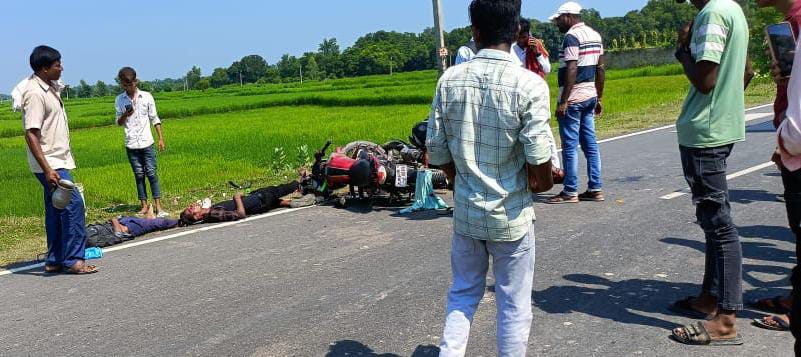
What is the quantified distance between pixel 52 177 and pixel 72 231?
0.47 metres

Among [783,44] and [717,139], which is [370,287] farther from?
[783,44]

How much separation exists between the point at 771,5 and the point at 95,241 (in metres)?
5.68

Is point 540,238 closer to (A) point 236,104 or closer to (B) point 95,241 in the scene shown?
(B) point 95,241

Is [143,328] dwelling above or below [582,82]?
below

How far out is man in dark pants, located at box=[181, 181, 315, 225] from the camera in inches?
288

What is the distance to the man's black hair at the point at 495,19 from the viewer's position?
109 inches

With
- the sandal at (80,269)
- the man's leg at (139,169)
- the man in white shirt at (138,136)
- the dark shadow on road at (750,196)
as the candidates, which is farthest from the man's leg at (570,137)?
the man's leg at (139,169)

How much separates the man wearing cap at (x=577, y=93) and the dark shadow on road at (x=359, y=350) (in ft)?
11.9

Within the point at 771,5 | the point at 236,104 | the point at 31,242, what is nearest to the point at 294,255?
the point at 31,242

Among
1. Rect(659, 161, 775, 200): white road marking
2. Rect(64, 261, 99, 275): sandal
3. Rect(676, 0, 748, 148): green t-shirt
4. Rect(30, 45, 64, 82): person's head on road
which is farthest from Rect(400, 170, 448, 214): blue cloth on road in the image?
Rect(676, 0, 748, 148): green t-shirt

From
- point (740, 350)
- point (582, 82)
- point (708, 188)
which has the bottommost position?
point (740, 350)

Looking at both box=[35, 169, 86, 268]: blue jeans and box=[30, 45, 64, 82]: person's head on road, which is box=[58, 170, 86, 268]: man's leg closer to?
box=[35, 169, 86, 268]: blue jeans

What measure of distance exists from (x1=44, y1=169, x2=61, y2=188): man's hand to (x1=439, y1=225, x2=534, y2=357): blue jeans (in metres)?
3.71

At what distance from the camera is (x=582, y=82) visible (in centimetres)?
685
